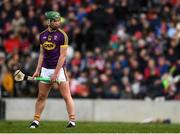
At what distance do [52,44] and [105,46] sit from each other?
11.3m

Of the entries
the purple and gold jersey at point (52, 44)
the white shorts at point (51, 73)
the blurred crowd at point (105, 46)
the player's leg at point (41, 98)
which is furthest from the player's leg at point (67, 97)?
the blurred crowd at point (105, 46)

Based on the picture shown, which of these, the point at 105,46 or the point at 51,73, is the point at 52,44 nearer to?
the point at 51,73

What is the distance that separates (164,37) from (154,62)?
1.36 meters

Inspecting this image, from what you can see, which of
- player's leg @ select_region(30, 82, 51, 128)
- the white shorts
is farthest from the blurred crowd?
the white shorts

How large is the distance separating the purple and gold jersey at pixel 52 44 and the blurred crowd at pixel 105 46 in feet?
26.3

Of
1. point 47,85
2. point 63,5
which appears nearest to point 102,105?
point 63,5

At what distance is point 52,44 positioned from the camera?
16625 mm

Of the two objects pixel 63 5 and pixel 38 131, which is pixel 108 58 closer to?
pixel 63 5

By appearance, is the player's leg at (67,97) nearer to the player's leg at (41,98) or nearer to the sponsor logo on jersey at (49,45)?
the player's leg at (41,98)

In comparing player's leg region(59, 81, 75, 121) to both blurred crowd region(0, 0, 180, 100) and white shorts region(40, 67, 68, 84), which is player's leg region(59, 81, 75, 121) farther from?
blurred crowd region(0, 0, 180, 100)

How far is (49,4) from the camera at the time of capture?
96.8 ft

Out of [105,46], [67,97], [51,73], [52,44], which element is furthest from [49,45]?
[105,46]

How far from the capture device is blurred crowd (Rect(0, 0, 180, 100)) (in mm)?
25844

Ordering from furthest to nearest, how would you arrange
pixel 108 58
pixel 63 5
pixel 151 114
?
1. pixel 63 5
2. pixel 108 58
3. pixel 151 114
